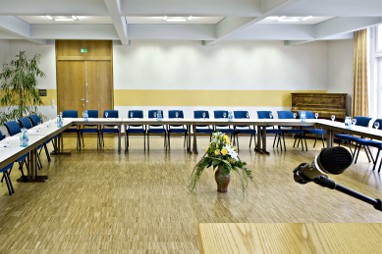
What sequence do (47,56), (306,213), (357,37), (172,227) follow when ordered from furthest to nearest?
(47,56) < (357,37) < (306,213) < (172,227)

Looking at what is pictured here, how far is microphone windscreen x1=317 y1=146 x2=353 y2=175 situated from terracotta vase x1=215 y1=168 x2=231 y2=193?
4.82m

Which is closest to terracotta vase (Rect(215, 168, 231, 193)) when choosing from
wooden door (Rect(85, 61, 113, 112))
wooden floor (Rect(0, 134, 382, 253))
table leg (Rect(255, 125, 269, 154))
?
wooden floor (Rect(0, 134, 382, 253))

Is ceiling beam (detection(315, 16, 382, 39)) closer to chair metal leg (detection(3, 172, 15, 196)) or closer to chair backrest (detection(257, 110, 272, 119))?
chair backrest (detection(257, 110, 272, 119))

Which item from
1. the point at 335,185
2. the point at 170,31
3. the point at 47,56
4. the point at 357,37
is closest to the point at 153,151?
the point at 170,31

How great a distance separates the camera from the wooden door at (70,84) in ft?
40.3

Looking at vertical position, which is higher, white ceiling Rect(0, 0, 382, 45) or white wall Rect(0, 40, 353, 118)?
white ceiling Rect(0, 0, 382, 45)

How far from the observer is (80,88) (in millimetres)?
12352

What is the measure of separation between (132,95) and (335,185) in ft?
38.7

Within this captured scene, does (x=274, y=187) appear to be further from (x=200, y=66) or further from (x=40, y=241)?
(x=200, y=66)

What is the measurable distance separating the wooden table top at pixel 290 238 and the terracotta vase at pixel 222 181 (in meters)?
4.35

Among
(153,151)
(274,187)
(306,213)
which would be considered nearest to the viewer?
(306,213)

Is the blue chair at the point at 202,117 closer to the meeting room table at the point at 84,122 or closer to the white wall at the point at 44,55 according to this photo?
the meeting room table at the point at 84,122

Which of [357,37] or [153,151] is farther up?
[357,37]

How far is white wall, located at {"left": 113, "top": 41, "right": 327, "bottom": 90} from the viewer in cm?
1249
